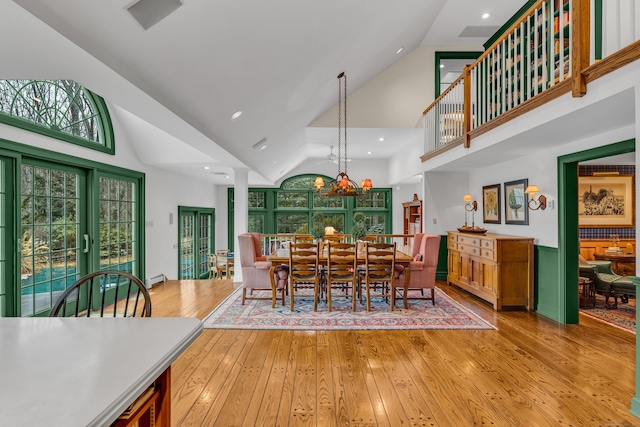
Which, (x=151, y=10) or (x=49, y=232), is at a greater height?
(x=151, y=10)

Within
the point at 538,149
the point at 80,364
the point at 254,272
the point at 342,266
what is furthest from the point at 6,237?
the point at 538,149

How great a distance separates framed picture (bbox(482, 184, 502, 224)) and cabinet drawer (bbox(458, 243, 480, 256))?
68 centimetres

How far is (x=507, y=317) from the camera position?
4.52m

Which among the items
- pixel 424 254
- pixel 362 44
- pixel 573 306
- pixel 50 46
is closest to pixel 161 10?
pixel 50 46

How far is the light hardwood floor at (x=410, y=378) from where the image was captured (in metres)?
2.32

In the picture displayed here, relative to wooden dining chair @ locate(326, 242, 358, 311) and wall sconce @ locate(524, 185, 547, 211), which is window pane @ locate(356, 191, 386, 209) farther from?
wall sconce @ locate(524, 185, 547, 211)

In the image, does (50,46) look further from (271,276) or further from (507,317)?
(507,317)

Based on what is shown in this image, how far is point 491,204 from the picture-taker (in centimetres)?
603

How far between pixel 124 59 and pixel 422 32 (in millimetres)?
5743

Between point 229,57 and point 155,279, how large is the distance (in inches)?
203

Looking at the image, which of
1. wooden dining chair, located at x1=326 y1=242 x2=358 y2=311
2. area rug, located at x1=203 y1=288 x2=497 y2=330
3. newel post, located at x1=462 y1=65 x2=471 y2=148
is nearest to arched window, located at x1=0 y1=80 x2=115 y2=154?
area rug, located at x1=203 y1=288 x2=497 y2=330

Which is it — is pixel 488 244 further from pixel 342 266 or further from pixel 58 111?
pixel 58 111

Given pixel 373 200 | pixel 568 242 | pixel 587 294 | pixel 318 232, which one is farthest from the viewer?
pixel 373 200

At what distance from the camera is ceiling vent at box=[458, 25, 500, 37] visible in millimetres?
6422
